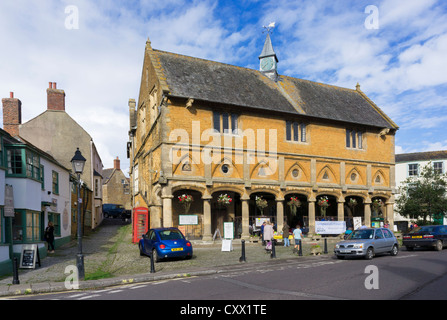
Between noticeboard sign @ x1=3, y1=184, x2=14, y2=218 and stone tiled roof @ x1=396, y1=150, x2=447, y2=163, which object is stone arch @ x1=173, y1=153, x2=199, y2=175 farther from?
stone tiled roof @ x1=396, y1=150, x2=447, y2=163

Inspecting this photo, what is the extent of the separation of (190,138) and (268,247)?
28.1ft

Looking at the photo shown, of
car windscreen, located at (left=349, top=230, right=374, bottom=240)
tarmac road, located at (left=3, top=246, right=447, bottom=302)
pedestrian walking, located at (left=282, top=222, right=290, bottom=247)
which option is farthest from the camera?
pedestrian walking, located at (left=282, top=222, right=290, bottom=247)

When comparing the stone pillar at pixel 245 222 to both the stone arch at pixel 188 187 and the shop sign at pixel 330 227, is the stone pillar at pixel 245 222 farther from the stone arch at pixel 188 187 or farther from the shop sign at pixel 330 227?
the shop sign at pixel 330 227

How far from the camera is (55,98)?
37250mm

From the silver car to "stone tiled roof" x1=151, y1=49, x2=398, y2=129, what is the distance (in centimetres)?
1189

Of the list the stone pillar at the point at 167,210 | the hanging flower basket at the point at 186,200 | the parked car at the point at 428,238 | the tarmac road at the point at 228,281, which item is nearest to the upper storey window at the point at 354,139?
the parked car at the point at 428,238

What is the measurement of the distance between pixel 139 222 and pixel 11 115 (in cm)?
1631

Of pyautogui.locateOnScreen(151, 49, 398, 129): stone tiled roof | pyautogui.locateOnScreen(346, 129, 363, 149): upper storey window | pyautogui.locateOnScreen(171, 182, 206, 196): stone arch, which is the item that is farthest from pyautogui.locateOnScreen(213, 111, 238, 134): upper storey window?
pyautogui.locateOnScreen(346, 129, 363, 149): upper storey window

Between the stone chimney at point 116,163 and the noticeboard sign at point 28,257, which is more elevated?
the stone chimney at point 116,163

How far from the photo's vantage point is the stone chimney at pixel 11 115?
3339 cm

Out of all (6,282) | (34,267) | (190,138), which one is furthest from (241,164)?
(6,282)

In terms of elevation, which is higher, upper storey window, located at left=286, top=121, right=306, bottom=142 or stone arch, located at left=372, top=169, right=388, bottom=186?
upper storey window, located at left=286, top=121, right=306, bottom=142

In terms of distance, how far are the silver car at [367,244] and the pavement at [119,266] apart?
6.49ft

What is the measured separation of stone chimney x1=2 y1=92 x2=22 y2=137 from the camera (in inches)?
1315
